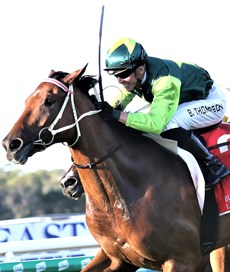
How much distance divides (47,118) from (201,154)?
1.23 m

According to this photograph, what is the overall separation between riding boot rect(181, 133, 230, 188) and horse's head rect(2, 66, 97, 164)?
820mm

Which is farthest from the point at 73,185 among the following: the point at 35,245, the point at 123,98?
the point at 35,245

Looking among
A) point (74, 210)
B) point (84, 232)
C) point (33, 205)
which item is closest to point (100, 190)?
point (84, 232)

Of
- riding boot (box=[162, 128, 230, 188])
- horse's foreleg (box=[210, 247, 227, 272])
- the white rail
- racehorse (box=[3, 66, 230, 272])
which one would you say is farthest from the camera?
the white rail

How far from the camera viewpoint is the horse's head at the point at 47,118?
249 inches

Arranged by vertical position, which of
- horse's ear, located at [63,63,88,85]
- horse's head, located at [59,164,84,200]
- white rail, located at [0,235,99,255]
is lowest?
white rail, located at [0,235,99,255]

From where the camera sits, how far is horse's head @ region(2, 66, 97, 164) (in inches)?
249

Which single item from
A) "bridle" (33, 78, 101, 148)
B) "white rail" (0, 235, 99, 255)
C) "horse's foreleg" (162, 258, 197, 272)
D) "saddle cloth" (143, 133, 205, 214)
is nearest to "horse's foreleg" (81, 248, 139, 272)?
"horse's foreleg" (162, 258, 197, 272)

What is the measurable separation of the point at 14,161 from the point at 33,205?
37.1 metres

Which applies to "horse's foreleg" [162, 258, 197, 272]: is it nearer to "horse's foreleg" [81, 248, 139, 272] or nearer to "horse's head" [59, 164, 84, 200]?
"horse's foreleg" [81, 248, 139, 272]

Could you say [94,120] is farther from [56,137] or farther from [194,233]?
[194,233]

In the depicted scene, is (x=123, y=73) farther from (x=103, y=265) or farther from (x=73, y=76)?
(x=103, y=265)

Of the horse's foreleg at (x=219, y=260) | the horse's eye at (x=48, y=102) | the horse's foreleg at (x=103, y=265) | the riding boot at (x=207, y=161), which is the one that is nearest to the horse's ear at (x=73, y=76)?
the horse's eye at (x=48, y=102)

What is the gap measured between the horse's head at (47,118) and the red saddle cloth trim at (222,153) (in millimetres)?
1082
